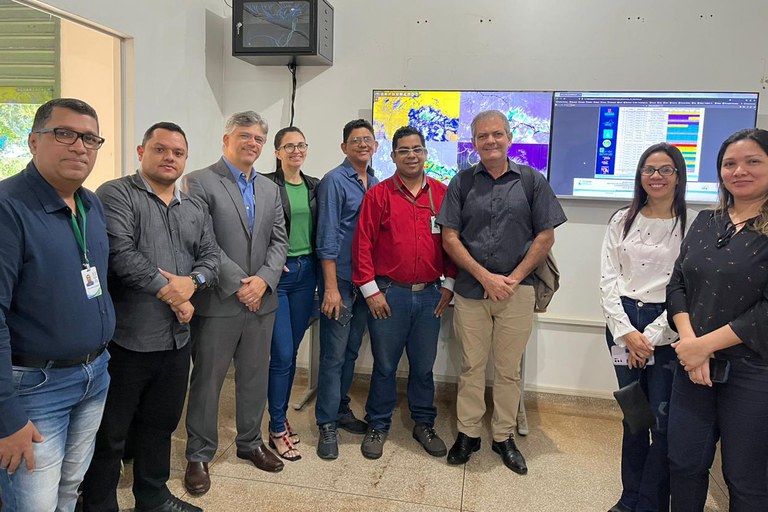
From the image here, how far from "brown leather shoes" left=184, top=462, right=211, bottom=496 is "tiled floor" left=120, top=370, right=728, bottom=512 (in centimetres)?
4

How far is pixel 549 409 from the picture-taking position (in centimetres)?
354

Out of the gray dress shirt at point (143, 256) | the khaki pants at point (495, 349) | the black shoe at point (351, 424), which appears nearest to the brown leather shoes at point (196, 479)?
the gray dress shirt at point (143, 256)

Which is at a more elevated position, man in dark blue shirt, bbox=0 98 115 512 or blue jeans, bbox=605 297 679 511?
man in dark blue shirt, bbox=0 98 115 512

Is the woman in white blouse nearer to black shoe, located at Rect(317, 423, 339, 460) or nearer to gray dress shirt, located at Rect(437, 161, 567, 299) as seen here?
gray dress shirt, located at Rect(437, 161, 567, 299)

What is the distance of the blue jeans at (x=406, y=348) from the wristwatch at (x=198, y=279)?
942mm

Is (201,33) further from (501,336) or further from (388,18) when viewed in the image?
(501,336)

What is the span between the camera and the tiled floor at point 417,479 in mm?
2422

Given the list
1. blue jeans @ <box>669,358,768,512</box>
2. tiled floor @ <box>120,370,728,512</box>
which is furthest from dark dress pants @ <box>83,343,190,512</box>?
blue jeans @ <box>669,358,768,512</box>

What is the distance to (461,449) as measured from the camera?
2775mm

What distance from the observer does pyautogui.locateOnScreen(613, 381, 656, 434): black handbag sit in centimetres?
209

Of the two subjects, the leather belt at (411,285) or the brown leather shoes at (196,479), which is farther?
the leather belt at (411,285)

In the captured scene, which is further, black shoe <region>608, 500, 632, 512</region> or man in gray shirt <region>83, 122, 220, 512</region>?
black shoe <region>608, 500, 632, 512</region>

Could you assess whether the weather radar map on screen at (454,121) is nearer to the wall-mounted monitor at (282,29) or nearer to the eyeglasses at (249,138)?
the wall-mounted monitor at (282,29)

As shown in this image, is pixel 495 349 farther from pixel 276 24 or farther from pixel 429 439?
pixel 276 24
